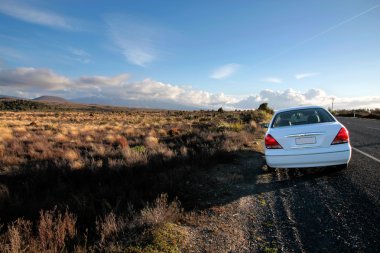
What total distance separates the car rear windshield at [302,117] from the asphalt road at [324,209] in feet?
3.98

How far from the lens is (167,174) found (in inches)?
284

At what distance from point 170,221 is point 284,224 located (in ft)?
5.51

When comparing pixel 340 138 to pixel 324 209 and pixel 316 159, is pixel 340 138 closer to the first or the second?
pixel 316 159

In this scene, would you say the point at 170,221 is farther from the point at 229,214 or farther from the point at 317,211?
the point at 317,211

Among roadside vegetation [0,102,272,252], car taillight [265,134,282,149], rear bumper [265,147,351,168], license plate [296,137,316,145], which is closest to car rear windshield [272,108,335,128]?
car taillight [265,134,282,149]

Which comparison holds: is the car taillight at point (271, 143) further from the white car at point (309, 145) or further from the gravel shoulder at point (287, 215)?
the gravel shoulder at point (287, 215)

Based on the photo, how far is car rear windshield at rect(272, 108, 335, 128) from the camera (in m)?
7.36

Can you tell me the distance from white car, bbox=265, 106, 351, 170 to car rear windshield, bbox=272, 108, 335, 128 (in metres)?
0.31

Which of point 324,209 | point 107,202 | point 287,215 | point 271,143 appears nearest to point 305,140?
point 271,143

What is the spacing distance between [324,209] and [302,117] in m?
3.28

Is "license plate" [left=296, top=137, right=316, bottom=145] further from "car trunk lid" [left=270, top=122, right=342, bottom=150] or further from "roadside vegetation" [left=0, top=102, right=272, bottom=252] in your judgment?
"roadside vegetation" [left=0, top=102, right=272, bottom=252]

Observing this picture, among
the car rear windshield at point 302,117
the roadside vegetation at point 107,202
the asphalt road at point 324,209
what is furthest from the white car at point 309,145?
the roadside vegetation at point 107,202

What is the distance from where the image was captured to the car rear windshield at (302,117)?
7355 millimetres

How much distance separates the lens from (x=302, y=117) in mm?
7711
